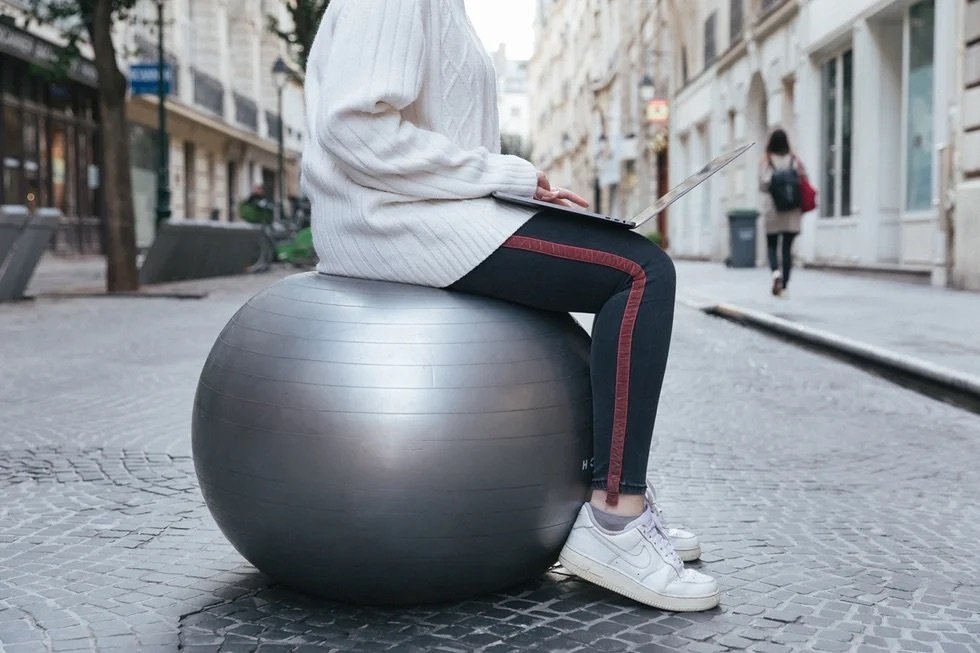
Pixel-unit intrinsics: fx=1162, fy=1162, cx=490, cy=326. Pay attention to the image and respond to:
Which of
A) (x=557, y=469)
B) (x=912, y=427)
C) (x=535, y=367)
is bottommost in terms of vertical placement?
(x=912, y=427)

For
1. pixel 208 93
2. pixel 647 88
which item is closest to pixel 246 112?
pixel 208 93

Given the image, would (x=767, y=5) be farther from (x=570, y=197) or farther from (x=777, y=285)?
(x=570, y=197)

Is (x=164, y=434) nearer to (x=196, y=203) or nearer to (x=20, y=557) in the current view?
(x=20, y=557)

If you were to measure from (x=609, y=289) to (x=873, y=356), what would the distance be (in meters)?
5.36

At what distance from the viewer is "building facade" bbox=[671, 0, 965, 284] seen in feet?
48.9

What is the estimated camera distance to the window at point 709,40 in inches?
1154

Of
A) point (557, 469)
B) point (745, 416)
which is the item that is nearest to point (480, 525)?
point (557, 469)

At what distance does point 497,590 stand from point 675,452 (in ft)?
7.22

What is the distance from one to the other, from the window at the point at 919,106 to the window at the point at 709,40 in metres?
13.3

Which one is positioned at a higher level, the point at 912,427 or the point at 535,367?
the point at 535,367

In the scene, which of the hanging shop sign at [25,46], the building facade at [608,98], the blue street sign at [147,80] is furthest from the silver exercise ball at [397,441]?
the building facade at [608,98]

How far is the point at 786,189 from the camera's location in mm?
12961

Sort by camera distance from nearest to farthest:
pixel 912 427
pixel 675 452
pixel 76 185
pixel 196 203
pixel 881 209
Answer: pixel 675 452 < pixel 912 427 < pixel 881 209 < pixel 76 185 < pixel 196 203

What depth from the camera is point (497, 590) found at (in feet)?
9.09
